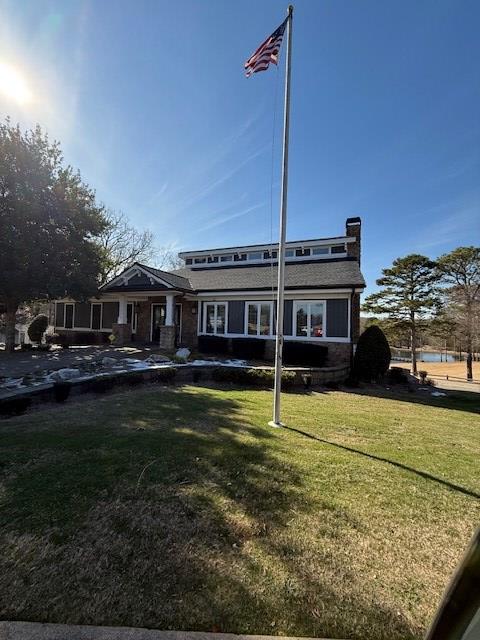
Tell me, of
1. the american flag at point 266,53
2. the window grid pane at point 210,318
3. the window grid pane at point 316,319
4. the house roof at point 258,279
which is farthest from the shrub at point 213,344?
the american flag at point 266,53

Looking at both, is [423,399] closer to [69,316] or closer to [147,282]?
[147,282]

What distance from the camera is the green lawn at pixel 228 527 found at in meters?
2.08

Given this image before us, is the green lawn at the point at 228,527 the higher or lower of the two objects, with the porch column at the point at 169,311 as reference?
lower

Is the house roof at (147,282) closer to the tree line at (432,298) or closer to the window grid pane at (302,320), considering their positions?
the window grid pane at (302,320)

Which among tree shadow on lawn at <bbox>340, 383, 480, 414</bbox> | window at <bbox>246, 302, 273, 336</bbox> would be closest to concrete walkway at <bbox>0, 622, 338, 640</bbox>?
tree shadow on lawn at <bbox>340, 383, 480, 414</bbox>

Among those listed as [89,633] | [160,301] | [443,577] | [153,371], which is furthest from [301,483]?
[160,301]

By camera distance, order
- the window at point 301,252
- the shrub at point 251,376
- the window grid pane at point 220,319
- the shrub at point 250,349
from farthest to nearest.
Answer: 1. the window at point 301,252
2. the window grid pane at point 220,319
3. the shrub at point 250,349
4. the shrub at point 251,376

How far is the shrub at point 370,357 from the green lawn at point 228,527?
886 centimetres

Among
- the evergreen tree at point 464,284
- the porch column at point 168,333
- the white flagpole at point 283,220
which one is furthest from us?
the evergreen tree at point 464,284

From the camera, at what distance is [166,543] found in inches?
104

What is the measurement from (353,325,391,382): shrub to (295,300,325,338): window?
188 centimetres

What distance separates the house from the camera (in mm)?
15430

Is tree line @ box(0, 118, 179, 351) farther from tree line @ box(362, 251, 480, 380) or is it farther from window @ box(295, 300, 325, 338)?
→ tree line @ box(362, 251, 480, 380)

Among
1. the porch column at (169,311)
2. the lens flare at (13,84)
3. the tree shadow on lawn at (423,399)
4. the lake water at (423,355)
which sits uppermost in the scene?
the lens flare at (13,84)
